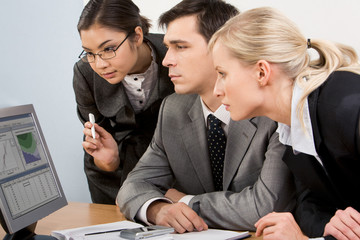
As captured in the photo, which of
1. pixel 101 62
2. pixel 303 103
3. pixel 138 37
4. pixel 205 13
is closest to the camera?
pixel 303 103

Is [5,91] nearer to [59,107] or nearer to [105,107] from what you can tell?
[59,107]

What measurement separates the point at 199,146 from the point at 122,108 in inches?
27.2

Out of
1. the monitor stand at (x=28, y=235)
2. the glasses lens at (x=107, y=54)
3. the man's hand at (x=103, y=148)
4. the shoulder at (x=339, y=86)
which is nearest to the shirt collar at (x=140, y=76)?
the glasses lens at (x=107, y=54)

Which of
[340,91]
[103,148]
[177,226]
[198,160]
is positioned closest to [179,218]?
[177,226]

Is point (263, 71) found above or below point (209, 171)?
above

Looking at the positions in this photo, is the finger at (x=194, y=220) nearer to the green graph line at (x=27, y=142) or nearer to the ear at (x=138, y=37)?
the green graph line at (x=27, y=142)

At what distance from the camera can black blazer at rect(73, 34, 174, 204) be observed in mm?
2441

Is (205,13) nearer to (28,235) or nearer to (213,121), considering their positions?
(213,121)

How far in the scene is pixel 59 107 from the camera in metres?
3.64

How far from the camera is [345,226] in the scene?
126 cm

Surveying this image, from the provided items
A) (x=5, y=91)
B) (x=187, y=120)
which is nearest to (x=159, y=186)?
(x=187, y=120)

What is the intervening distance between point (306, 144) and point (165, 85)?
3.57ft

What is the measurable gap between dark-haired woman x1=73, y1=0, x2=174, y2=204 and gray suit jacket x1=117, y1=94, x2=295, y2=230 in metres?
0.33

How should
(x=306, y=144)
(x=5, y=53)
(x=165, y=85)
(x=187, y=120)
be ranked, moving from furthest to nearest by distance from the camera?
(x=5, y=53)
(x=165, y=85)
(x=187, y=120)
(x=306, y=144)
